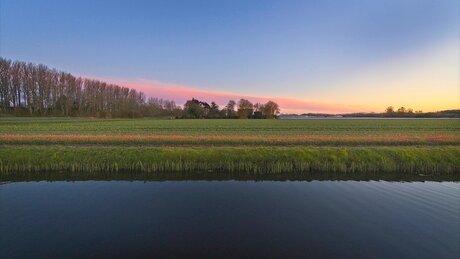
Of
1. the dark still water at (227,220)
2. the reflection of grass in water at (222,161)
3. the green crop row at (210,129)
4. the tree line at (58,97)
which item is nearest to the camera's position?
the dark still water at (227,220)

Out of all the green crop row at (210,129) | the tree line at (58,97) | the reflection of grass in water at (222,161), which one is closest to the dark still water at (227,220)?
the reflection of grass in water at (222,161)

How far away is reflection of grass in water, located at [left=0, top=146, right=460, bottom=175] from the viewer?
17.3 metres

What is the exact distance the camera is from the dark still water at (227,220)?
759 centimetres

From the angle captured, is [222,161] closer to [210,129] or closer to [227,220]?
[227,220]

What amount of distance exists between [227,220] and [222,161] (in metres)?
8.59

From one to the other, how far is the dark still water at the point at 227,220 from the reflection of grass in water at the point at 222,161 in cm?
297

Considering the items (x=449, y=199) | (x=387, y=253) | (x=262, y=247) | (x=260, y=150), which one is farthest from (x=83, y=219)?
(x=449, y=199)

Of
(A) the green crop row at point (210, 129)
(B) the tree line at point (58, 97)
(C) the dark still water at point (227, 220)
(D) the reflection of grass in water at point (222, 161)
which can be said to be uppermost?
(B) the tree line at point (58, 97)

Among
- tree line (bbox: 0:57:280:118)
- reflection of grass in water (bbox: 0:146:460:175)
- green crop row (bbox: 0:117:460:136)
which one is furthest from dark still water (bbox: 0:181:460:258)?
tree line (bbox: 0:57:280:118)

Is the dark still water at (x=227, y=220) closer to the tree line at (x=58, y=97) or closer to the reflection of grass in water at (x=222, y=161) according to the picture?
the reflection of grass in water at (x=222, y=161)

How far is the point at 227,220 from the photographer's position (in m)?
9.61

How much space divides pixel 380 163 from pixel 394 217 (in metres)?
9.20

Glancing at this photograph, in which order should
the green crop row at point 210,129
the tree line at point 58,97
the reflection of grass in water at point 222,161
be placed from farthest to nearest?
1. the tree line at point 58,97
2. the green crop row at point 210,129
3. the reflection of grass in water at point 222,161

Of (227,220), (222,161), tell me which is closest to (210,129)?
(222,161)
